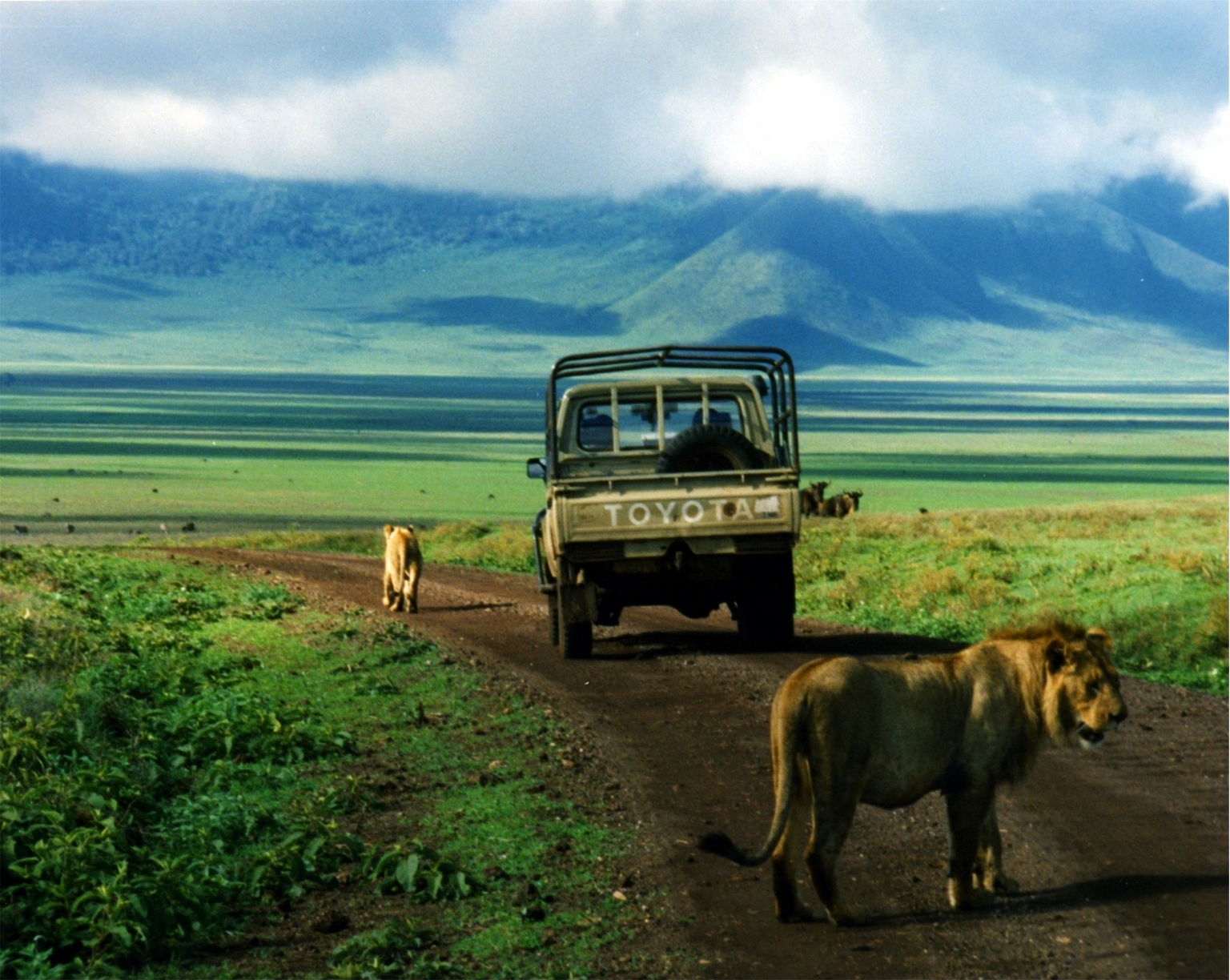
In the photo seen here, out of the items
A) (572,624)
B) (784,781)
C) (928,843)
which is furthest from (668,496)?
(784,781)

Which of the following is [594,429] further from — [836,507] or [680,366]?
[836,507]

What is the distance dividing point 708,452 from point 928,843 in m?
7.04

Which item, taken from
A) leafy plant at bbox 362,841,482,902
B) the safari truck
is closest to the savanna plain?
leafy plant at bbox 362,841,482,902

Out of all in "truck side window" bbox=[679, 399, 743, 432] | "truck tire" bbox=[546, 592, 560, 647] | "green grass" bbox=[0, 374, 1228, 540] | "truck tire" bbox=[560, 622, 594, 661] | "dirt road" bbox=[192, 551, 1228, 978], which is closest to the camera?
"dirt road" bbox=[192, 551, 1228, 978]

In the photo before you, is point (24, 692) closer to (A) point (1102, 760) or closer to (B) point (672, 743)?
(B) point (672, 743)

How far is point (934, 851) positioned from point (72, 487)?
225 ft

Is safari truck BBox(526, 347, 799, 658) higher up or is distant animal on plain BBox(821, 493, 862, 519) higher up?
safari truck BBox(526, 347, 799, 658)

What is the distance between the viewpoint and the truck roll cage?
15.5 meters

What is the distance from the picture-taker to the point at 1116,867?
8336 mm

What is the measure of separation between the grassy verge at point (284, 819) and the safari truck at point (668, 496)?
1606 millimetres

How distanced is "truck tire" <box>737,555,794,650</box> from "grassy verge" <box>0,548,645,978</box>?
2799 millimetres

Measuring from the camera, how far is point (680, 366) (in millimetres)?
15867

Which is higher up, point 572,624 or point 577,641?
point 572,624

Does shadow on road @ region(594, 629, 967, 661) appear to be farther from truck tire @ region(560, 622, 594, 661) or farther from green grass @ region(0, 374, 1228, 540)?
green grass @ region(0, 374, 1228, 540)
